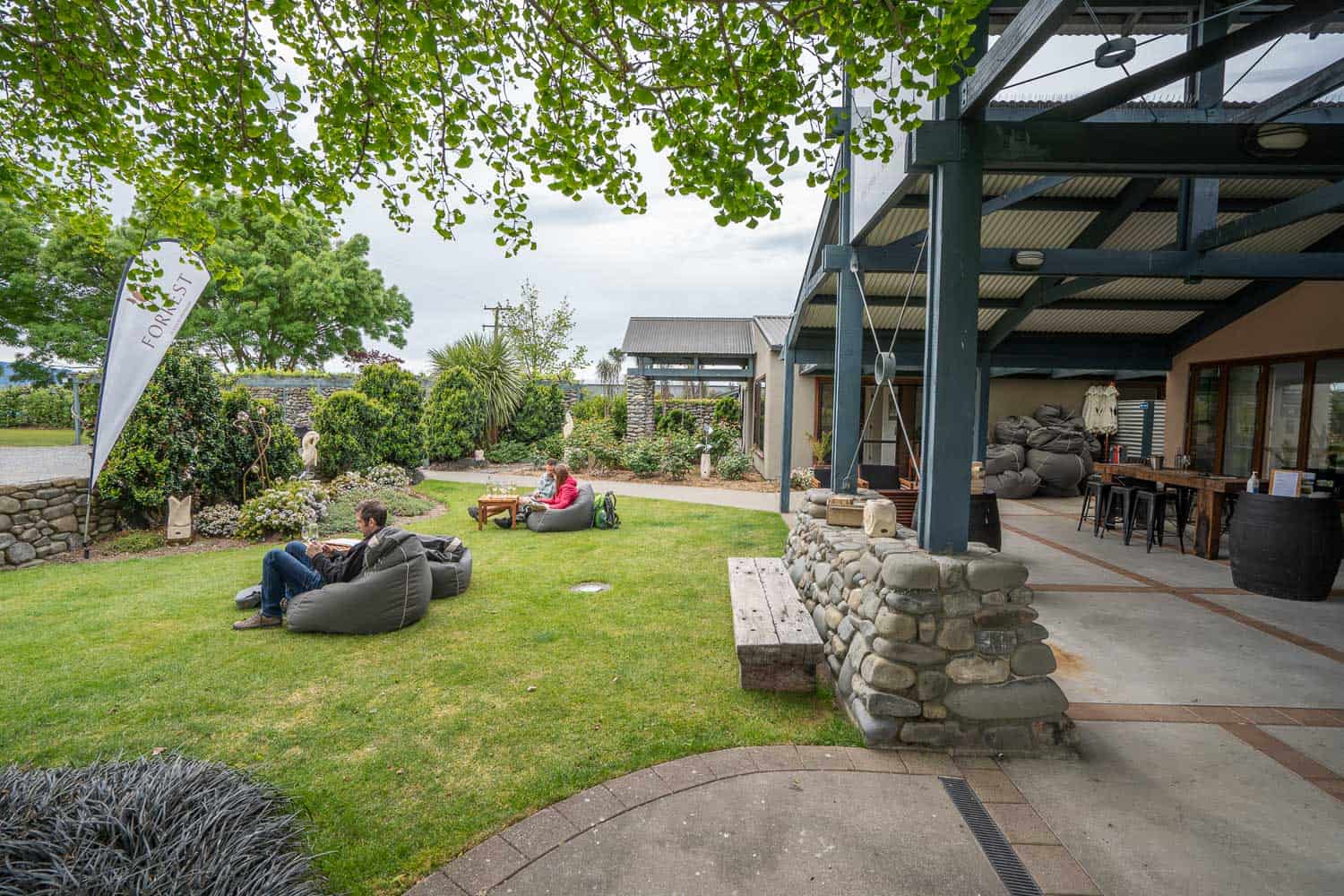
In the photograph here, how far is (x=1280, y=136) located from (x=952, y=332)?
186 centimetres

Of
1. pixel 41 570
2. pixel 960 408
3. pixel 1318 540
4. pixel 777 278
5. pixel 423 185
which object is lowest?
pixel 41 570

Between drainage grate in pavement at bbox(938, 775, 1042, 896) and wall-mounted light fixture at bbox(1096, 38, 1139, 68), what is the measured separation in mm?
3704

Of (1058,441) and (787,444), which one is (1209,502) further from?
(1058,441)

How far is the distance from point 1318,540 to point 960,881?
5350 millimetres

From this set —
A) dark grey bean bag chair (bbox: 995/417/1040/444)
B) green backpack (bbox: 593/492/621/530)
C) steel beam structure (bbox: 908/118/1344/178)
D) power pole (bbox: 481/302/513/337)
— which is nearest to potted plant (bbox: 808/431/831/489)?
dark grey bean bag chair (bbox: 995/417/1040/444)

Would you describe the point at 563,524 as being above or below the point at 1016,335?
below

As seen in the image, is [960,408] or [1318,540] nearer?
[960,408]

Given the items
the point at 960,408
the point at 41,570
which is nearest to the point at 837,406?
the point at 960,408

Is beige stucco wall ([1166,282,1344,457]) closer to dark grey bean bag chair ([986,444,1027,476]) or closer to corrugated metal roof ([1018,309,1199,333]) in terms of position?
corrugated metal roof ([1018,309,1199,333])

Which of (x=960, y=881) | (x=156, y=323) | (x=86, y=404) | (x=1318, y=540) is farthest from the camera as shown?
→ (x=86, y=404)

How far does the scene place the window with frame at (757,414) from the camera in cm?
1570

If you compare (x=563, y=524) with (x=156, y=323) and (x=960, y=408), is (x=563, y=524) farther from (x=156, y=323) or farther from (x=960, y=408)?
(x=960, y=408)

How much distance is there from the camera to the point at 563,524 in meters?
8.02

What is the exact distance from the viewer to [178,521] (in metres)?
6.97
